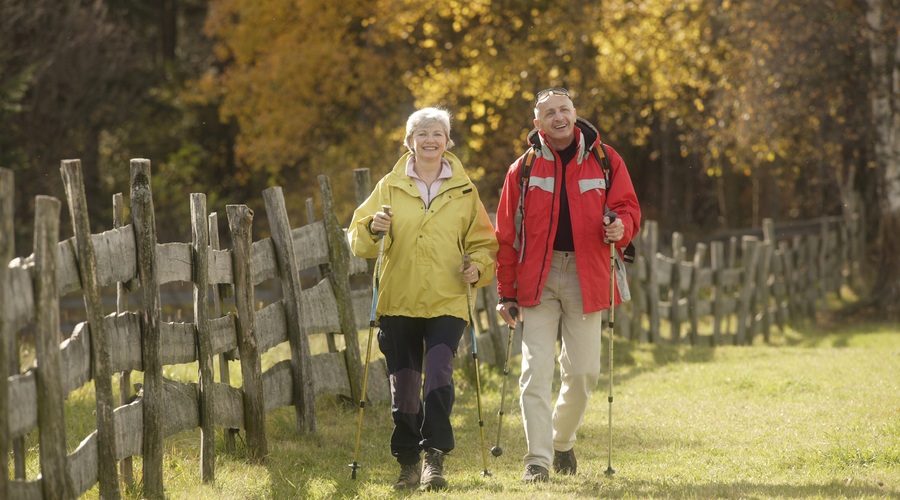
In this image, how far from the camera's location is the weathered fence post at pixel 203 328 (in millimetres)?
6012

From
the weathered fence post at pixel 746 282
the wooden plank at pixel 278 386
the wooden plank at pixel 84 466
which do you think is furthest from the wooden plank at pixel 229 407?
the weathered fence post at pixel 746 282

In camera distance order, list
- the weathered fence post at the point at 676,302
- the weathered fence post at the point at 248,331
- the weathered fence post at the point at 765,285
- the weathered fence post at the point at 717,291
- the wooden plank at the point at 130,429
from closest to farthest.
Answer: the wooden plank at the point at 130,429 < the weathered fence post at the point at 248,331 < the weathered fence post at the point at 676,302 < the weathered fence post at the point at 717,291 < the weathered fence post at the point at 765,285

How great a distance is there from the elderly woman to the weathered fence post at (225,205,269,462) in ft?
2.75

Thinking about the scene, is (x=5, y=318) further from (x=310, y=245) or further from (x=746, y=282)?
(x=746, y=282)

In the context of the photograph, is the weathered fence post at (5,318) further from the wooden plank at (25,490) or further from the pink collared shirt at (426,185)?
the pink collared shirt at (426,185)

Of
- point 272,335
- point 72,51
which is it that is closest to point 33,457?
point 272,335

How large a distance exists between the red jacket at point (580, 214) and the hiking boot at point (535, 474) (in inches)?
34.0

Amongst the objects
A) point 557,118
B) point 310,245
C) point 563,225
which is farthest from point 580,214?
point 310,245

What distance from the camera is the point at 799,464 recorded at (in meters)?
6.36

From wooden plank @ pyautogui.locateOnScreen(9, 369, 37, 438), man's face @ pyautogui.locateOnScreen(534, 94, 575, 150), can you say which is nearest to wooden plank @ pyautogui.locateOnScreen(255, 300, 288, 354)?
man's face @ pyautogui.locateOnScreen(534, 94, 575, 150)

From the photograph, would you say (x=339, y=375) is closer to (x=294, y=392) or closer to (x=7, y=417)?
(x=294, y=392)

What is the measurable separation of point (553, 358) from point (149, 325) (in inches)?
83.7

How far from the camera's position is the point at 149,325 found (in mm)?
5465

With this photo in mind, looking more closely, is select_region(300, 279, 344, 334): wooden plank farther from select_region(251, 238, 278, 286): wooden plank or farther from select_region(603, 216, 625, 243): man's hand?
select_region(603, 216, 625, 243): man's hand
